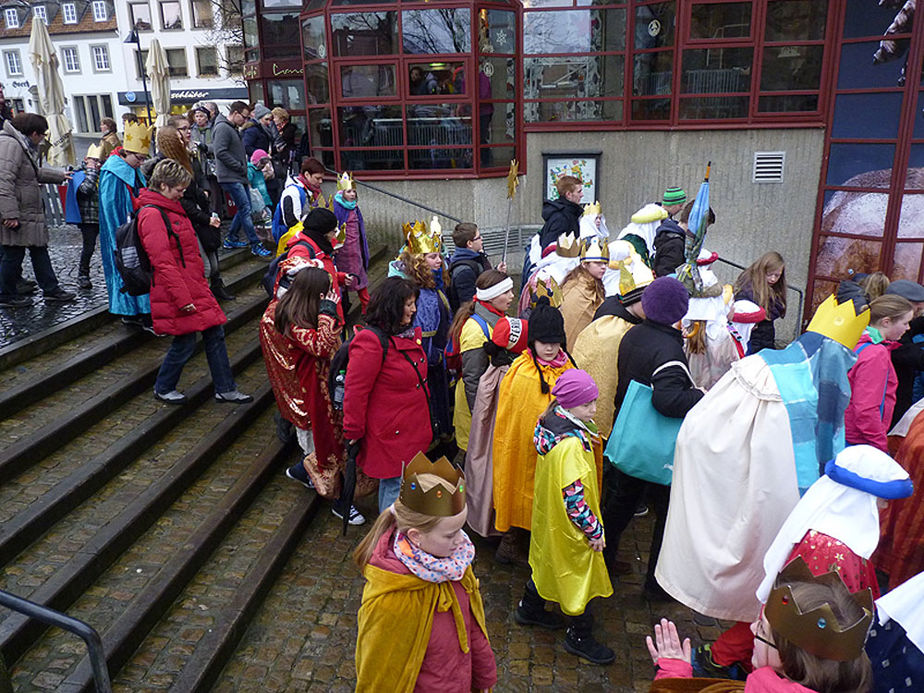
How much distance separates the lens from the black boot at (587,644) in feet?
13.3

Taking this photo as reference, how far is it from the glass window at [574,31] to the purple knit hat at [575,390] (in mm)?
10256

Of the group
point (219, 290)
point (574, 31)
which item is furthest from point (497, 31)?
point (219, 290)

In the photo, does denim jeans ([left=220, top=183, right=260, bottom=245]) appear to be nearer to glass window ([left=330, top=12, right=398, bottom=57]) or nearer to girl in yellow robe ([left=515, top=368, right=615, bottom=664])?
glass window ([left=330, top=12, right=398, bottom=57])

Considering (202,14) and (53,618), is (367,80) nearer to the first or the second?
(53,618)

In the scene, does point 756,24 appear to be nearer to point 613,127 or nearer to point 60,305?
point 613,127

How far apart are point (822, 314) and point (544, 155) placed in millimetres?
9776

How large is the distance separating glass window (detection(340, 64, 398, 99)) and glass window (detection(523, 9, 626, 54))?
2776 millimetres

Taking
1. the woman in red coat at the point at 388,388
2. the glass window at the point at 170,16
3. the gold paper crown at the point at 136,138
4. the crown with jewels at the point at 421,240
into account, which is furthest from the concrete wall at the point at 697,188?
the glass window at the point at 170,16

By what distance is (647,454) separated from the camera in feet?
13.3

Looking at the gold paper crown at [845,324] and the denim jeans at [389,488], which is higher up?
the gold paper crown at [845,324]

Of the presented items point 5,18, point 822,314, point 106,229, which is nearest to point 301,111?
point 106,229

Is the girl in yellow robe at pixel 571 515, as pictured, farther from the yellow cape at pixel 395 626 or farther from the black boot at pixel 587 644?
the yellow cape at pixel 395 626

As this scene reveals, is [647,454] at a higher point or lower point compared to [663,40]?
lower

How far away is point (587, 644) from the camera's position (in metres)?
4.08
